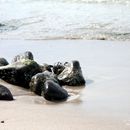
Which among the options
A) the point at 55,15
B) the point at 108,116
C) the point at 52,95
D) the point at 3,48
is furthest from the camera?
the point at 55,15

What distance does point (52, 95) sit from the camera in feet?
21.1

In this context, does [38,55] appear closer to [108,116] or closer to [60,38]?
[60,38]

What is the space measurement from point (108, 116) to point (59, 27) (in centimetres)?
836

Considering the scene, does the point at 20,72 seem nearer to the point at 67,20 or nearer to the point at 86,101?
the point at 86,101

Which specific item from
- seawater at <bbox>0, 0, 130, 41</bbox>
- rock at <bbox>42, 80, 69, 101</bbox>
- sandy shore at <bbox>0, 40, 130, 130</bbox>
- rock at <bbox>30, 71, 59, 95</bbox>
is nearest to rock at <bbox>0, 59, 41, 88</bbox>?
sandy shore at <bbox>0, 40, 130, 130</bbox>

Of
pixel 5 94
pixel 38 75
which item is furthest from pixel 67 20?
pixel 5 94

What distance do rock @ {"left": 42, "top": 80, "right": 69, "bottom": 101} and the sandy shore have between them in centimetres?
9

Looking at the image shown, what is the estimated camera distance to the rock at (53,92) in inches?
254

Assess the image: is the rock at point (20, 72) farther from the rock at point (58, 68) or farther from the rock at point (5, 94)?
the rock at point (5, 94)

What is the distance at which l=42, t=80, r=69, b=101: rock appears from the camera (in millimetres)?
6441

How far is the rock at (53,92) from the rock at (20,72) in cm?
87

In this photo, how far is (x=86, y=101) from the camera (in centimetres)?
628

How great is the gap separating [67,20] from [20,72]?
7.33m

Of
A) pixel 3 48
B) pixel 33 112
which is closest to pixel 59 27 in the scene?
pixel 3 48
